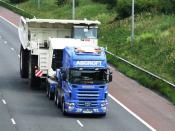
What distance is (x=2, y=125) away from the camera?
1229 inches

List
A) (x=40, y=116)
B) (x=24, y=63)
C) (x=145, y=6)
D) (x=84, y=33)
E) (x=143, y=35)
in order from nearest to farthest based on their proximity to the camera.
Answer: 1. (x=40, y=116)
2. (x=84, y=33)
3. (x=24, y=63)
4. (x=143, y=35)
5. (x=145, y=6)

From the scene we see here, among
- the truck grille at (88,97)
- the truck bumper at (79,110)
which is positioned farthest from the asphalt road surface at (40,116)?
the truck grille at (88,97)

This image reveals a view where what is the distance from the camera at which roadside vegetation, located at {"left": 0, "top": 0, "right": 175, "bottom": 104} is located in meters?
45.9

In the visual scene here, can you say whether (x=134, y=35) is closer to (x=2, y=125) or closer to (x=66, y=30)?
(x=66, y=30)

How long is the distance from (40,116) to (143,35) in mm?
24587

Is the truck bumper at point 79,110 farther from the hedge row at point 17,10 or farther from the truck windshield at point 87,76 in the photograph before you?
the hedge row at point 17,10

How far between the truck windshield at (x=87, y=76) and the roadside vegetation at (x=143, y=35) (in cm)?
673

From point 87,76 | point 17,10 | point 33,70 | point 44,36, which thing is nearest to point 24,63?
point 33,70

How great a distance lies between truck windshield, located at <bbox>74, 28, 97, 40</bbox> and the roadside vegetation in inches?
191

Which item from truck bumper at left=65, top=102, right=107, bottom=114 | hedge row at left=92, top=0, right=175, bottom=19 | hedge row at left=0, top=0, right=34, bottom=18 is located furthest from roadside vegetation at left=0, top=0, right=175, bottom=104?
truck bumper at left=65, top=102, right=107, bottom=114

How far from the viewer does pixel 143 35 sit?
186 ft

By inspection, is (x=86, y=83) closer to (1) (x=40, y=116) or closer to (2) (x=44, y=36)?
(1) (x=40, y=116)

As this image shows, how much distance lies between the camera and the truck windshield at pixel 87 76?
33062 millimetres

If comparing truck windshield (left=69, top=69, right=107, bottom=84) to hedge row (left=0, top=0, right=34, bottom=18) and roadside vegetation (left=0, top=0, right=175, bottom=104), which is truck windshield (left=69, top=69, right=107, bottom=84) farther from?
hedge row (left=0, top=0, right=34, bottom=18)
